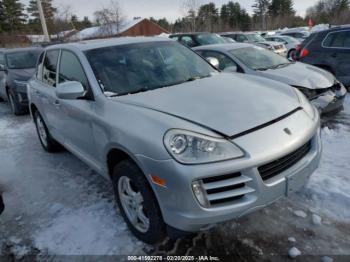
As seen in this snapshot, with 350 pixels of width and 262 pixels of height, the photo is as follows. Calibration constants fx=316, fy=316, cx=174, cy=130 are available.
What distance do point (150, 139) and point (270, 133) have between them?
2.92ft

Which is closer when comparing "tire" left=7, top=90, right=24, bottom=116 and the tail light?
the tail light

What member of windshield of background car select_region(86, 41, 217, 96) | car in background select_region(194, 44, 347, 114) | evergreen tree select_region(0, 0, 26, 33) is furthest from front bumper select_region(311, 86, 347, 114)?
evergreen tree select_region(0, 0, 26, 33)

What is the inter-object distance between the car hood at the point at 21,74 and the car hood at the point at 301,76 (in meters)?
5.74

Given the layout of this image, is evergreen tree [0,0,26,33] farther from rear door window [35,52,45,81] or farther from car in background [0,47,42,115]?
rear door window [35,52,45,81]

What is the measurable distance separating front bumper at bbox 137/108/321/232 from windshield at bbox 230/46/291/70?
386cm

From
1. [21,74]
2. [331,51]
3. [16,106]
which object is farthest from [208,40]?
[16,106]

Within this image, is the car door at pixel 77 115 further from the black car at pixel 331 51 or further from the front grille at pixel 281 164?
the black car at pixel 331 51

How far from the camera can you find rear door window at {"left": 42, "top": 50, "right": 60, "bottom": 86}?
4.26 metres

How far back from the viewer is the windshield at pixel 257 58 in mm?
6035

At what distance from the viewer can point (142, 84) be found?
3184mm

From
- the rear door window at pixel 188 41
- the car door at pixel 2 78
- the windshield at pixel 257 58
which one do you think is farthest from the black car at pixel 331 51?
the car door at pixel 2 78

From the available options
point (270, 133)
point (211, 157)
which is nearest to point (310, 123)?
point (270, 133)

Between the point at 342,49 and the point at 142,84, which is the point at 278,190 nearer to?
the point at 142,84

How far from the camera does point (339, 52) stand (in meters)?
7.27
